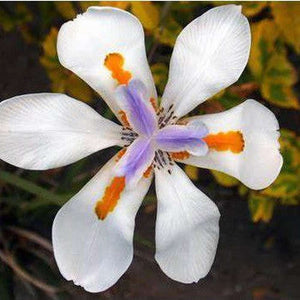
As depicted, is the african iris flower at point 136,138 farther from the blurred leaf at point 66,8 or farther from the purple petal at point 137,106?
the blurred leaf at point 66,8

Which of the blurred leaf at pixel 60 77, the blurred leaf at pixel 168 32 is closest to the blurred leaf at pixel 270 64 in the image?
the blurred leaf at pixel 168 32

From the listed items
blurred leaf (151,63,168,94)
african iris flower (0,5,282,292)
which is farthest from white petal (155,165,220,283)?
blurred leaf (151,63,168,94)

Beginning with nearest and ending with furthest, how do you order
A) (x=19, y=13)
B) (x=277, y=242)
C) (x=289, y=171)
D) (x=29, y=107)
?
(x=29, y=107), (x=289, y=171), (x=19, y=13), (x=277, y=242)

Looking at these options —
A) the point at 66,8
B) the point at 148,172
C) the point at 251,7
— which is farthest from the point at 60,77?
the point at 148,172

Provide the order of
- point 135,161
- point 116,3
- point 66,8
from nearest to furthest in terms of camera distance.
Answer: point 135,161, point 116,3, point 66,8

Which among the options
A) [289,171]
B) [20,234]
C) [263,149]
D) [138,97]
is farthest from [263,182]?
[20,234]

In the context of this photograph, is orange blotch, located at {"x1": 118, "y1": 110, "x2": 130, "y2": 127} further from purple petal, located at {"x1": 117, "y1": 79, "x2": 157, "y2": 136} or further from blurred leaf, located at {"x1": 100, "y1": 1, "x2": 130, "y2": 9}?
blurred leaf, located at {"x1": 100, "y1": 1, "x2": 130, "y2": 9}

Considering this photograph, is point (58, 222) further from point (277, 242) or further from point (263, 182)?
point (277, 242)

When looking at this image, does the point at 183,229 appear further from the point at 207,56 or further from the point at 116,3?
the point at 116,3
